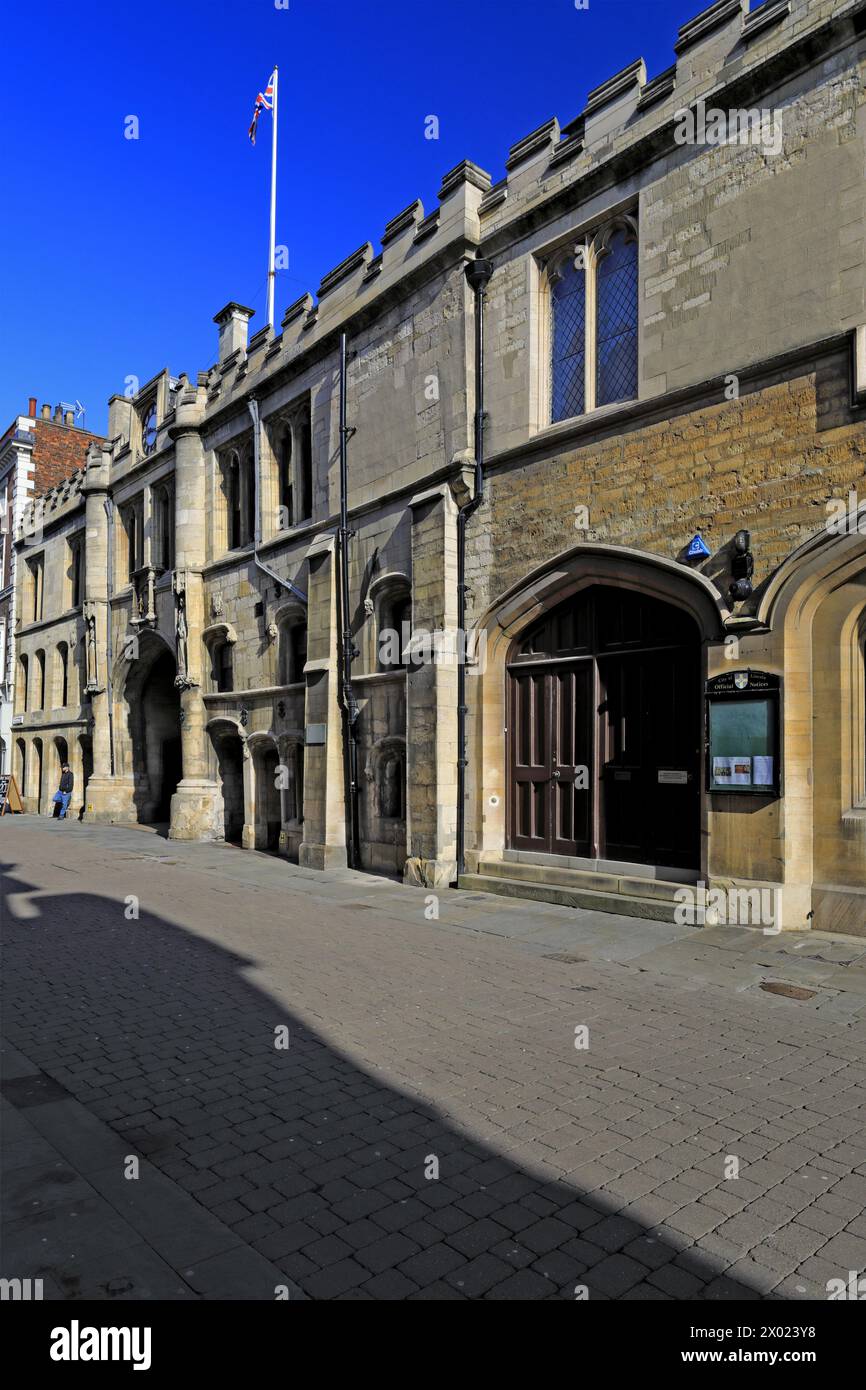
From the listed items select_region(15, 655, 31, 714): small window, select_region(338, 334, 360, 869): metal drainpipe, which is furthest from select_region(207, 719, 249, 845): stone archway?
select_region(15, 655, 31, 714): small window

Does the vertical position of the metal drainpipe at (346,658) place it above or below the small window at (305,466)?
below

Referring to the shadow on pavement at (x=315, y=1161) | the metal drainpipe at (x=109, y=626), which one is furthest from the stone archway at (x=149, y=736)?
the shadow on pavement at (x=315, y=1161)

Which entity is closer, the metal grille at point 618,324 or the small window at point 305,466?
the metal grille at point 618,324

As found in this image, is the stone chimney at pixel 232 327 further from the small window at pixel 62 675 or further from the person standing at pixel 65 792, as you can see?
the person standing at pixel 65 792

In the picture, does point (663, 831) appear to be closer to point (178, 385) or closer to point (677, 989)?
point (677, 989)

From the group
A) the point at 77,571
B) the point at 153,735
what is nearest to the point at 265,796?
the point at 153,735

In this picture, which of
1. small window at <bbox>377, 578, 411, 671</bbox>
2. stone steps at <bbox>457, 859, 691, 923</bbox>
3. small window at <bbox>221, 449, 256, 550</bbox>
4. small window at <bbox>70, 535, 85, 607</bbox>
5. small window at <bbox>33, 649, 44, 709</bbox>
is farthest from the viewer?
small window at <bbox>33, 649, 44, 709</bbox>

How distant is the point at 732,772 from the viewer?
939cm

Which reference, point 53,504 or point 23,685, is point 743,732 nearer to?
point 53,504

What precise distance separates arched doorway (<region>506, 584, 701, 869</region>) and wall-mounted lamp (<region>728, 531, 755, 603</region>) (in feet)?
3.45

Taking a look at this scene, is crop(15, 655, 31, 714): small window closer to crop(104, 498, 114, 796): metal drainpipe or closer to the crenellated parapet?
the crenellated parapet

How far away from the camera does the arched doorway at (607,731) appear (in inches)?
411

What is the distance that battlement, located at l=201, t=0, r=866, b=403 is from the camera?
31.1ft

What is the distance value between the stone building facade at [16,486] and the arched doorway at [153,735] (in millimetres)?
9770
